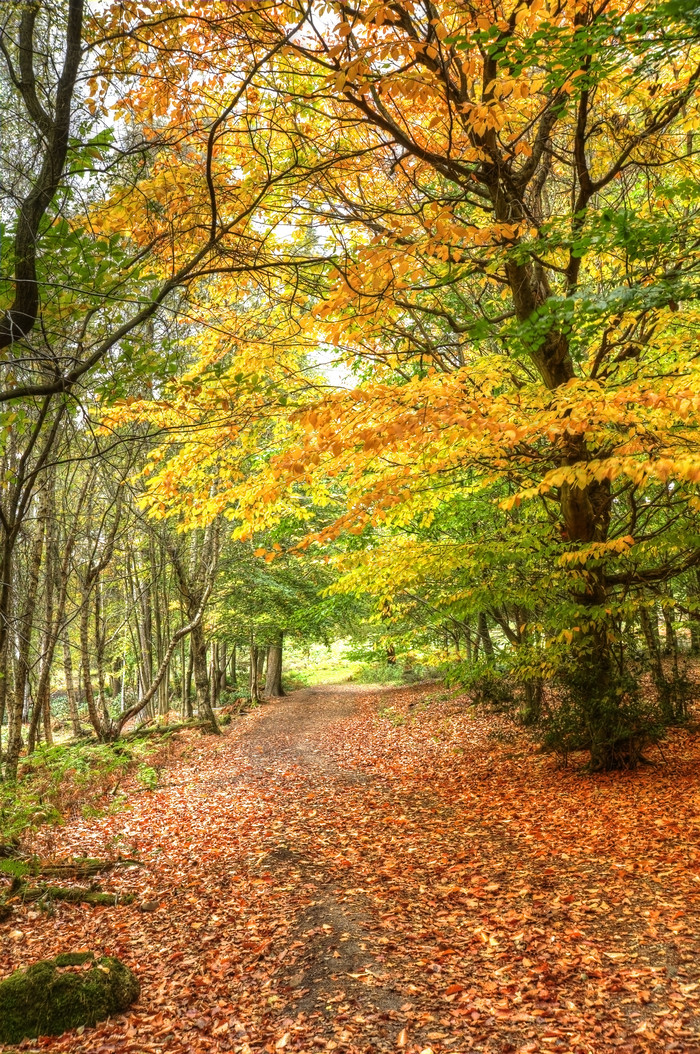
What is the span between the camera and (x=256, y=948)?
15.1 ft

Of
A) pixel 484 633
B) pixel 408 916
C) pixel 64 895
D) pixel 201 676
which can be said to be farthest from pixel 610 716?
pixel 201 676

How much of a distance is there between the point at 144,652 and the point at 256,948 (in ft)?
42.6

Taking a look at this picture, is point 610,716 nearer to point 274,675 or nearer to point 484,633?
point 484,633

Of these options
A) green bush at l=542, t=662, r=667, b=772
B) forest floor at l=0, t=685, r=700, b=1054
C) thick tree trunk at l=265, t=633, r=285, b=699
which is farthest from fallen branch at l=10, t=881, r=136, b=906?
thick tree trunk at l=265, t=633, r=285, b=699

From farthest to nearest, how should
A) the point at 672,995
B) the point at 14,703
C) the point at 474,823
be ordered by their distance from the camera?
the point at 14,703 → the point at 474,823 → the point at 672,995

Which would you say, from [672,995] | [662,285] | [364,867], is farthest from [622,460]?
[364,867]

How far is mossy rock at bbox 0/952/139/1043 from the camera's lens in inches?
147

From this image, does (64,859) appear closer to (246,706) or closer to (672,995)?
(672,995)

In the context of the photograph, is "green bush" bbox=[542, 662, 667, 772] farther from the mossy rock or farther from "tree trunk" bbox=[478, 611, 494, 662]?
the mossy rock

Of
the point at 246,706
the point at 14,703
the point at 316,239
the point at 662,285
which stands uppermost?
the point at 316,239

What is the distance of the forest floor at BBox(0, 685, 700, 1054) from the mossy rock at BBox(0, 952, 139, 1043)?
0.38ft

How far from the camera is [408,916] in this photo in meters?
4.85

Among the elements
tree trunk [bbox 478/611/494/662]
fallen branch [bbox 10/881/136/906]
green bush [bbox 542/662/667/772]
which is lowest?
fallen branch [bbox 10/881/136/906]

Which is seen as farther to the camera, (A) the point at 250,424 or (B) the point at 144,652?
(B) the point at 144,652
